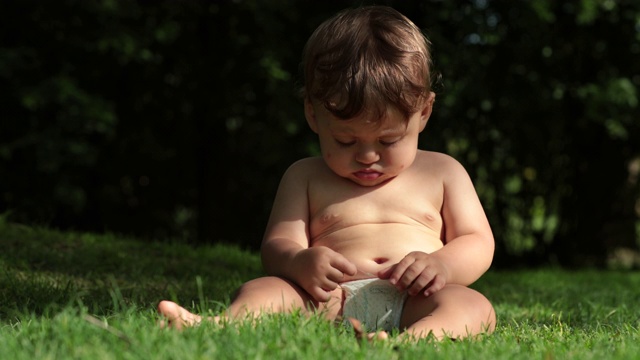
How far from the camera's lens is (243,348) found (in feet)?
7.56

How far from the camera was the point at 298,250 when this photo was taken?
3.19 m

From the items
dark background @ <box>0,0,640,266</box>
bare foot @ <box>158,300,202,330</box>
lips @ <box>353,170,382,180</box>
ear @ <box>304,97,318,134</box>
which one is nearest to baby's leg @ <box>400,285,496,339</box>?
lips @ <box>353,170,382,180</box>

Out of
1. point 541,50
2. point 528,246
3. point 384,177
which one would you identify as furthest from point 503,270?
point 384,177

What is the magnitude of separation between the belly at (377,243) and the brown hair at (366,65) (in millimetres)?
430

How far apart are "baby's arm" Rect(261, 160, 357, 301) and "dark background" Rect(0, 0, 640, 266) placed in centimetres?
309

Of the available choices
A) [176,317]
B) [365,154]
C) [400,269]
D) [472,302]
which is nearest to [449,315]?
[472,302]

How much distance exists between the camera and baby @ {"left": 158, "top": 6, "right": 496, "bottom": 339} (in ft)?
9.93

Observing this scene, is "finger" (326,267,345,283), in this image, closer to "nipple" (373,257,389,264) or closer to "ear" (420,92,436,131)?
"nipple" (373,257,389,264)

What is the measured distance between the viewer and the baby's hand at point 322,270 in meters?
2.99

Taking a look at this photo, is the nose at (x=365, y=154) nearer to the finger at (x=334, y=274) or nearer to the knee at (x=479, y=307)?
the finger at (x=334, y=274)

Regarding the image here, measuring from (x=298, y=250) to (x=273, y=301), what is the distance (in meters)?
0.26

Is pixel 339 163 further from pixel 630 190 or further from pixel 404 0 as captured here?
pixel 630 190

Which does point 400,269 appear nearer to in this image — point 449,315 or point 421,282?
point 421,282

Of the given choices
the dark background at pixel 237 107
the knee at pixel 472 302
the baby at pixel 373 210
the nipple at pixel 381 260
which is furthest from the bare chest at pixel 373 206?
the dark background at pixel 237 107
